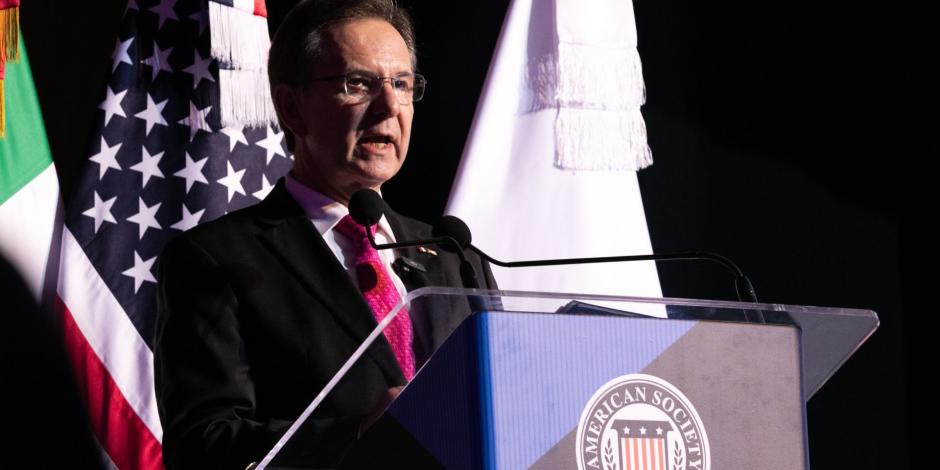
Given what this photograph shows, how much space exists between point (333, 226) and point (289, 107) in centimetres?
27

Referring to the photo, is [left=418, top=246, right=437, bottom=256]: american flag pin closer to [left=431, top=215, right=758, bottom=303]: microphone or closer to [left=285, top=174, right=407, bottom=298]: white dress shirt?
[left=285, top=174, right=407, bottom=298]: white dress shirt

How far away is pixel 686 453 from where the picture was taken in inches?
39.4

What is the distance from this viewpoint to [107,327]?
8.04 ft

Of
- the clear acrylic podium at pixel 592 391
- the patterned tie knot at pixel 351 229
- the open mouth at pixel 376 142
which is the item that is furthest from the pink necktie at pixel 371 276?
the clear acrylic podium at pixel 592 391

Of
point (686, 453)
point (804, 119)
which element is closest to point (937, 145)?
point (804, 119)

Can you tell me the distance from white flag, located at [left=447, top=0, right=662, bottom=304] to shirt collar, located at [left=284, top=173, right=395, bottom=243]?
1.00 meters

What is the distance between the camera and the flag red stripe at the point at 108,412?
240 centimetres

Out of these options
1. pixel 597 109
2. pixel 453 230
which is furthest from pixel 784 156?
pixel 453 230

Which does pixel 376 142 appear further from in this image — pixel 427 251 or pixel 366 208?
pixel 366 208

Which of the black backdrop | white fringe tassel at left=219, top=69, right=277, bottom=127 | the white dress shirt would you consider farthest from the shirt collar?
the black backdrop

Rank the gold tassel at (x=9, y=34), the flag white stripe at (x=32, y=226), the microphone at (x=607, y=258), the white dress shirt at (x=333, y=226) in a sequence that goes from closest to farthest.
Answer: the microphone at (x=607, y=258) → the white dress shirt at (x=333, y=226) → the gold tassel at (x=9, y=34) → the flag white stripe at (x=32, y=226)

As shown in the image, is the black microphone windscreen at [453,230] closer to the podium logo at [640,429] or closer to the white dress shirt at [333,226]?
the white dress shirt at [333,226]

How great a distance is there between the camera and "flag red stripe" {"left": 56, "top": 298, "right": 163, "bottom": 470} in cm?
240

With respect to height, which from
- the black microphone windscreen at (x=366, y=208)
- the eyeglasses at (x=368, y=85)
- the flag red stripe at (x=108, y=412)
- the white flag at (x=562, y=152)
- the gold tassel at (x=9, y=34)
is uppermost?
the gold tassel at (x=9, y=34)
